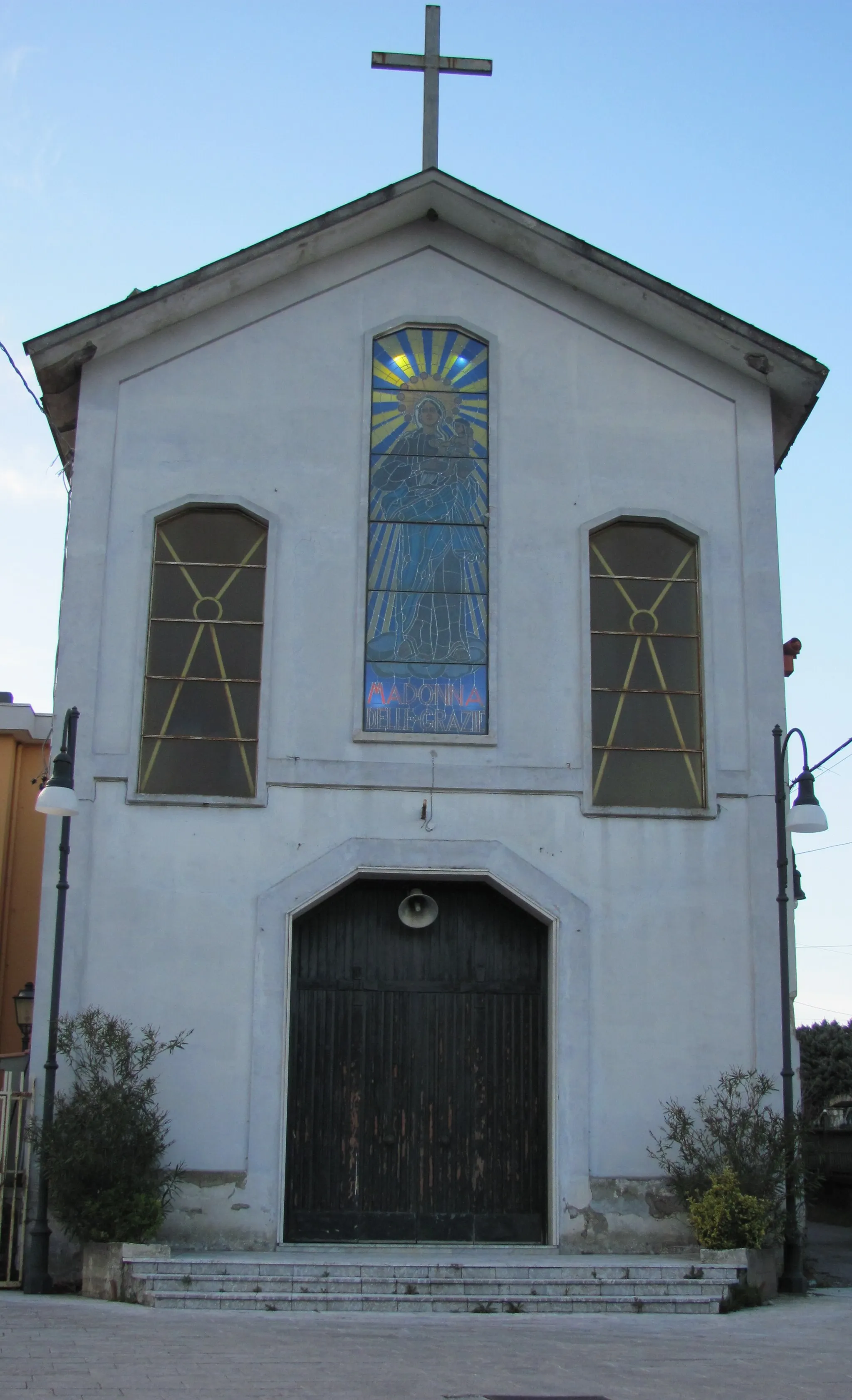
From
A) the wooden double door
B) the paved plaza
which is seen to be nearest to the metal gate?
the paved plaza

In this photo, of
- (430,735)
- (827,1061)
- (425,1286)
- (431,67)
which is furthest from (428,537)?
(827,1061)

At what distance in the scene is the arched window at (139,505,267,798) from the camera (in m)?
13.6

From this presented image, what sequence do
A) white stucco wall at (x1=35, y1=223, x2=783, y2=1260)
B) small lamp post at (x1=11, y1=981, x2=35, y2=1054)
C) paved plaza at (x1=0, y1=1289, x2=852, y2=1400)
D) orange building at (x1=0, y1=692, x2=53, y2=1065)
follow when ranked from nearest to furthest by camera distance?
paved plaza at (x1=0, y1=1289, x2=852, y2=1400)
white stucco wall at (x1=35, y1=223, x2=783, y2=1260)
small lamp post at (x1=11, y1=981, x2=35, y2=1054)
orange building at (x1=0, y1=692, x2=53, y2=1065)

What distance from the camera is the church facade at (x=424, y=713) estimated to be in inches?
513

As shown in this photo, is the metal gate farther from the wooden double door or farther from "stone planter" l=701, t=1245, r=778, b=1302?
"stone planter" l=701, t=1245, r=778, b=1302

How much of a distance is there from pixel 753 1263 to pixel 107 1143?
5006 millimetres

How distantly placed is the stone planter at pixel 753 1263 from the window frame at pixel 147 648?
5.13 metres

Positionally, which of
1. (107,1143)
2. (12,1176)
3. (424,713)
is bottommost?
(12,1176)

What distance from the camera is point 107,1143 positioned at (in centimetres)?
1184

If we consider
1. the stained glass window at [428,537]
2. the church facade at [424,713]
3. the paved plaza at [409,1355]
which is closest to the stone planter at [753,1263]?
the paved plaza at [409,1355]

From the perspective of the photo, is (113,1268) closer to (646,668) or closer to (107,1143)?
(107,1143)

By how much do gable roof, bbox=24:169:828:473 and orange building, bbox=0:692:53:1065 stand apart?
18.3 feet

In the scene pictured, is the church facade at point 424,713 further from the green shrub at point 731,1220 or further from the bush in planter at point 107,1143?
the green shrub at point 731,1220

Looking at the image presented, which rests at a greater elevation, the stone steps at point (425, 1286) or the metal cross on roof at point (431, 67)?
the metal cross on roof at point (431, 67)
